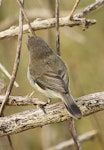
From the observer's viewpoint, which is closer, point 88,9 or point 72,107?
point 72,107

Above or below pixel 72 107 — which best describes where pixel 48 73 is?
above

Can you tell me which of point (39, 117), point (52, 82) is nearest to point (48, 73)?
point (52, 82)

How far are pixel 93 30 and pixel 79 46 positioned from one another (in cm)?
16

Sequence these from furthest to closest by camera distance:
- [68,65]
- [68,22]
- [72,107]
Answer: [68,65]
[68,22]
[72,107]

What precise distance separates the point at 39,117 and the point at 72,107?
136 mm

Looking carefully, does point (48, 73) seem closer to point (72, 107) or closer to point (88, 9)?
point (72, 107)

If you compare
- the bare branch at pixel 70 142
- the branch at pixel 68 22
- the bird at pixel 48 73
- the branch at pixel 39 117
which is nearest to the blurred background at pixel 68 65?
the bare branch at pixel 70 142

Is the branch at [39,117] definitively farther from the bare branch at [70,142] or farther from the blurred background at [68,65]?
the blurred background at [68,65]

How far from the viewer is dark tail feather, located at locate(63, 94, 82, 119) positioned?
2229 mm

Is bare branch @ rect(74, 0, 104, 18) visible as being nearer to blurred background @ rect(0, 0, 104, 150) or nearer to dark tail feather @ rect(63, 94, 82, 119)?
dark tail feather @ rect(63, 94, 82, 119)

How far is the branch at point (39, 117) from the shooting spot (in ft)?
7.55

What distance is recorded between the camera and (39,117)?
2314 millimetres

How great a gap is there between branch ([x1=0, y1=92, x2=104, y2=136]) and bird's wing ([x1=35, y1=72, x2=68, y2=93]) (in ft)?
0.23

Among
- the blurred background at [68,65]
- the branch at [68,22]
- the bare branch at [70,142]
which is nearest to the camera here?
the branch at [68,22]
